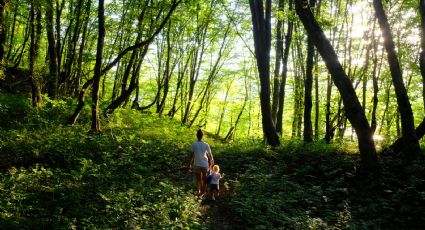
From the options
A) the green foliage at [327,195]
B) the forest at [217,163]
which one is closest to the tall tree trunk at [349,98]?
the forest at [217,163]

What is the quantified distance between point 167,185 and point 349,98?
5.73 metres

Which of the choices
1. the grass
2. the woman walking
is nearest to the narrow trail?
the grass

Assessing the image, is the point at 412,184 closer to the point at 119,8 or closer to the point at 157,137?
the point at 157,137

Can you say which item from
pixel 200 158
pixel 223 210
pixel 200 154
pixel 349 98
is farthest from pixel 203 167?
pixel 349 98

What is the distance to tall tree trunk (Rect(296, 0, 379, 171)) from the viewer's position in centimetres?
957

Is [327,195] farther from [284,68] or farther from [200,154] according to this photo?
[284,68]

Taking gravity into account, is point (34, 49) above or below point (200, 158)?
above

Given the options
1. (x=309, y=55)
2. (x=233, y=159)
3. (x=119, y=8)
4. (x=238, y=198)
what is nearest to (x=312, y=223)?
(x=238, y=198)

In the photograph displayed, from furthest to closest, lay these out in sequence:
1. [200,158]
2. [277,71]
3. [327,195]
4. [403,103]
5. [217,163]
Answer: [277,71] < [217,163] < [403,103] < [327,195] < [200,158]

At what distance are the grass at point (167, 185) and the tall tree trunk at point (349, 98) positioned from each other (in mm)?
698

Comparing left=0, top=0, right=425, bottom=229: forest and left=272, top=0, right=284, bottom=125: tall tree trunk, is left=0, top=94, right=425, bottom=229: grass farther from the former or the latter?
left=272, top=0, right=284, bottom=125: tall tree trunk

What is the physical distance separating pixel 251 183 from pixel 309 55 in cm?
765

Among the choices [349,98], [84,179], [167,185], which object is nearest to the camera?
[84,179]

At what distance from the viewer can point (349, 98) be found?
9.70 m
